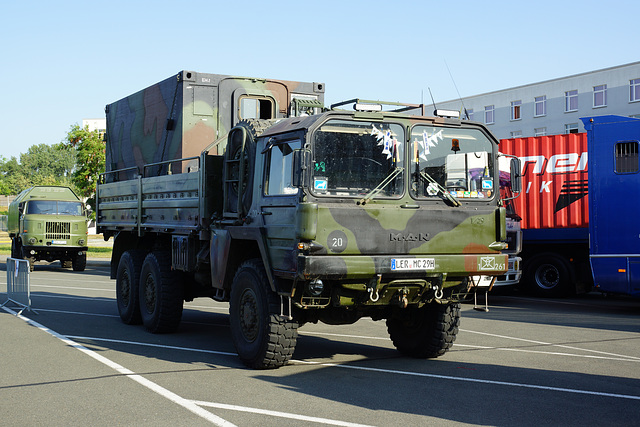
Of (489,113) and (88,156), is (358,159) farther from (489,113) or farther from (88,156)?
(489,113)

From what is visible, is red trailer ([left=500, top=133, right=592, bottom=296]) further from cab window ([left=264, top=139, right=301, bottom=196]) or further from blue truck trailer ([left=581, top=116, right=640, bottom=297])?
cab window ([left=264, top=139, right=301, bottom=196])

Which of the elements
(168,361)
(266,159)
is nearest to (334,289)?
(266,159)

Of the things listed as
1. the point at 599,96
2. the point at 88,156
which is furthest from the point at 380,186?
the point at 599,96

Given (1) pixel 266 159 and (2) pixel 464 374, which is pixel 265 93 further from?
(2) pixel 464 374

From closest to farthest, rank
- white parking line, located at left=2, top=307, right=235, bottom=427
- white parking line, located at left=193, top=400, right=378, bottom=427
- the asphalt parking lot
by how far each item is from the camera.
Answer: white parking line, located at left=193, top=400, right=378, bottom=427
white parking line, located at left=2, top=307, right=235, bottom=427
the asphalt parking lot

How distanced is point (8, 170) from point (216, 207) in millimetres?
153995

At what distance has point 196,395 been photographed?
6602 millimetres

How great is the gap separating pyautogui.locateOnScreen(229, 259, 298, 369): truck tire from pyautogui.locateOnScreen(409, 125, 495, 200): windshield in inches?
73.6

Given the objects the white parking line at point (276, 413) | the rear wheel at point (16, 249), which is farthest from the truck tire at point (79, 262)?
the white parking line at point (276, 413)

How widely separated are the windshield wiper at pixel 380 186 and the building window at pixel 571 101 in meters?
48.5

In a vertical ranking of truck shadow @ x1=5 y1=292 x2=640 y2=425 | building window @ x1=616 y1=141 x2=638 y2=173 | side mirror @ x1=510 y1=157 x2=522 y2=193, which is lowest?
truck shadow @ x1=5 y1=292 x2=640 y2=425

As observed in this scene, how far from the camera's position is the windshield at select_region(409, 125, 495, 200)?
25.2ft

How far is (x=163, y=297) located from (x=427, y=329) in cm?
387

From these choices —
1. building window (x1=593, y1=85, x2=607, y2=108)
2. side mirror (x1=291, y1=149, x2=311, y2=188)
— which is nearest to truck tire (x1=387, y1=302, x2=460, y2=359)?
side mirror (x1=291, y1=149, x2=311, y2=188)
